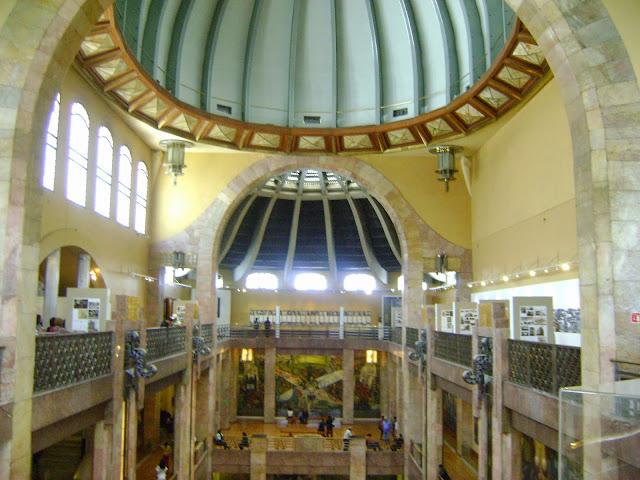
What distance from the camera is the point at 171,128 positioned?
18.9m

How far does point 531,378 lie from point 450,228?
40.1 ft

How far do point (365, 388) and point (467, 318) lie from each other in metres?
14.3

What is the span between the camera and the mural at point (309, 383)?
27.3 meters

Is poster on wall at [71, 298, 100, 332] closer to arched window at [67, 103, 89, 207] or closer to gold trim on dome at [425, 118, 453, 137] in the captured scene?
arched window at [67, 103, 89, 207]

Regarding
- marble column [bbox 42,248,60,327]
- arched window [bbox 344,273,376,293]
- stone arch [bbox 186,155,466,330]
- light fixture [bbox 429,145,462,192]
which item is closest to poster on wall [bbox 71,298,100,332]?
marble column [bbox 42,248,60,327]

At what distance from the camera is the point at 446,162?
20.1 m

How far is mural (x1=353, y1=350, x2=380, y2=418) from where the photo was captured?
1070 inches

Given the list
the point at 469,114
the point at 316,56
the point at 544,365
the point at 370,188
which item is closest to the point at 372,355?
the point at 370,188

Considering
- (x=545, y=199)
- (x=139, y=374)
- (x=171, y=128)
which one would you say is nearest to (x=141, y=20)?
(x=171, y=128)

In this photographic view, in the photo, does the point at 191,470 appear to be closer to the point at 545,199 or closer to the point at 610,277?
the point at 545,199

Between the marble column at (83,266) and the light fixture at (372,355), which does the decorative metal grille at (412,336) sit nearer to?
the light fixture at (372,355)

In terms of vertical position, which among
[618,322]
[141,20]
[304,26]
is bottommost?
[618,322]

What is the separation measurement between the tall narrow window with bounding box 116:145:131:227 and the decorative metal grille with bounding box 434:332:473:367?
9.60 meters

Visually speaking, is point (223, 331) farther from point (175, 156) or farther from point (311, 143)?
point (311, 143)
